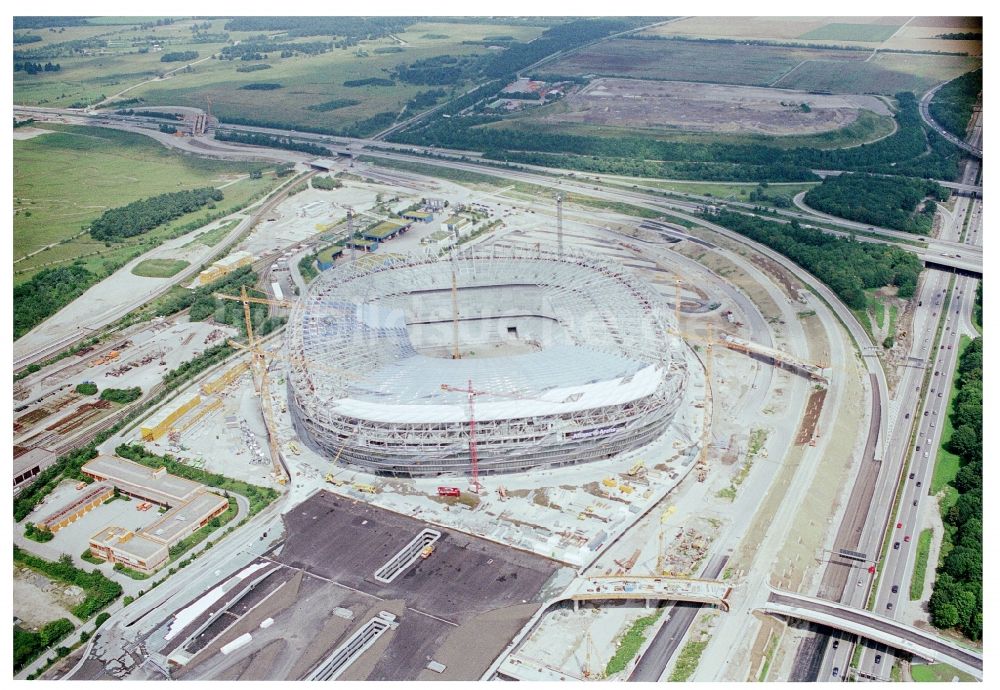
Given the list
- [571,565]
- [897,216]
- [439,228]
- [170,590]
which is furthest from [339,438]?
[897,216]

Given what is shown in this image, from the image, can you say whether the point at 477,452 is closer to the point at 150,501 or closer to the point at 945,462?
the point at 150,501

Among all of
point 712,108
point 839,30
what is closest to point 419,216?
point 712,108

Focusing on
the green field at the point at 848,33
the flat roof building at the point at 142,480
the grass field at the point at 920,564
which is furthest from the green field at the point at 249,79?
the grass field at the point at 920,564

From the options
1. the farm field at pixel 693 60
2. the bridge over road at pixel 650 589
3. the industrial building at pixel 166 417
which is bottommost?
the bridge over road at pixel 650 589

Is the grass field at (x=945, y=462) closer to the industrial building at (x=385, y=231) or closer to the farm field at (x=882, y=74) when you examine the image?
the industrial building at (x=385, y=231)

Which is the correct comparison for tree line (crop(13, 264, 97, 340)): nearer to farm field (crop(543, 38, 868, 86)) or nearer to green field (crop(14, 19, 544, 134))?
green field (crop(14, 19, 544, 134))

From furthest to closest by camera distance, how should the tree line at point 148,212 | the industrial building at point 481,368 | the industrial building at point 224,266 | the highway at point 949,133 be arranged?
the highway at point 949,133
the tree line at point 148,212
the industrial building at point 224,266
the industrial building at point 481,368
